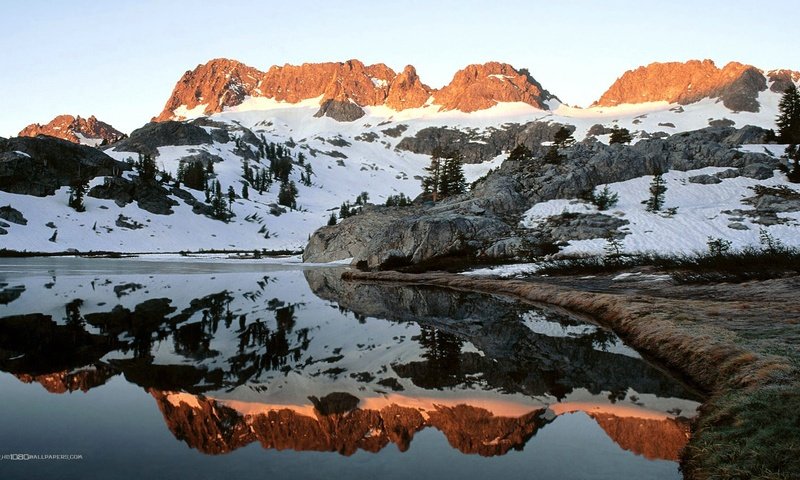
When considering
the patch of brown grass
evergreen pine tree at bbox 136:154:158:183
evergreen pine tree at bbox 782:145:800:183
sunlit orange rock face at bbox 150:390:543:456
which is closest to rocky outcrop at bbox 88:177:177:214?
evergreen pine tree at bbox 136:154:158:183

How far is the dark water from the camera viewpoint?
5531 millimetres

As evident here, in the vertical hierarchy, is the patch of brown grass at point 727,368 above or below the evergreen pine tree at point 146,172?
below

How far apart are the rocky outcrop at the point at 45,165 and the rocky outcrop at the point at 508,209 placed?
80.7 m

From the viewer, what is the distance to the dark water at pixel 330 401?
553cm

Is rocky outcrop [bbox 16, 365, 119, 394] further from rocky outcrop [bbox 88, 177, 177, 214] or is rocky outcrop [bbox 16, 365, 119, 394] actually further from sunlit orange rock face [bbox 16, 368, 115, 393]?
rocky outcrop [bbox 88, 177, 177, 214]

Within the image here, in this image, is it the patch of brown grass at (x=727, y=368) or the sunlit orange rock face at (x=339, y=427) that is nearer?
the patch of brown grass at (x=727, y=368)

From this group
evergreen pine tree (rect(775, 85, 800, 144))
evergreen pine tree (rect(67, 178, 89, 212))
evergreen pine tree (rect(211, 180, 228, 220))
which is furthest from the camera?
evergreen pine tree (rect(211, 180, 228, 220))

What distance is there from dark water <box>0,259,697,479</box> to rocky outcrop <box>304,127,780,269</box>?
32.0m

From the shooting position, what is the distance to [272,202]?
604ft

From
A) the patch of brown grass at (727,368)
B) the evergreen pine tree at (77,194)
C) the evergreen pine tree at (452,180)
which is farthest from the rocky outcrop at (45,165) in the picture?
the patch of brown grass at (727,368)

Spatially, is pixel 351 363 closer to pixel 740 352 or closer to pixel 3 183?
pixel 740 352

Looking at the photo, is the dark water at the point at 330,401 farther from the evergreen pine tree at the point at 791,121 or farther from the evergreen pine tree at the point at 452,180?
the evergreen pine tree at the point at 791,121

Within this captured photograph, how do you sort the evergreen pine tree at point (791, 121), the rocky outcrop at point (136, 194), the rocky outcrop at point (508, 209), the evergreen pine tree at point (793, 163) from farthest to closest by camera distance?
the rocky outcrop at point (136, 194) < the evergreen pine tree at point (791, 121) < the evergreen pine tree at point (793, 163) < the rocky outcrop at point (508, 209)

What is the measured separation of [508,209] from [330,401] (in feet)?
174
